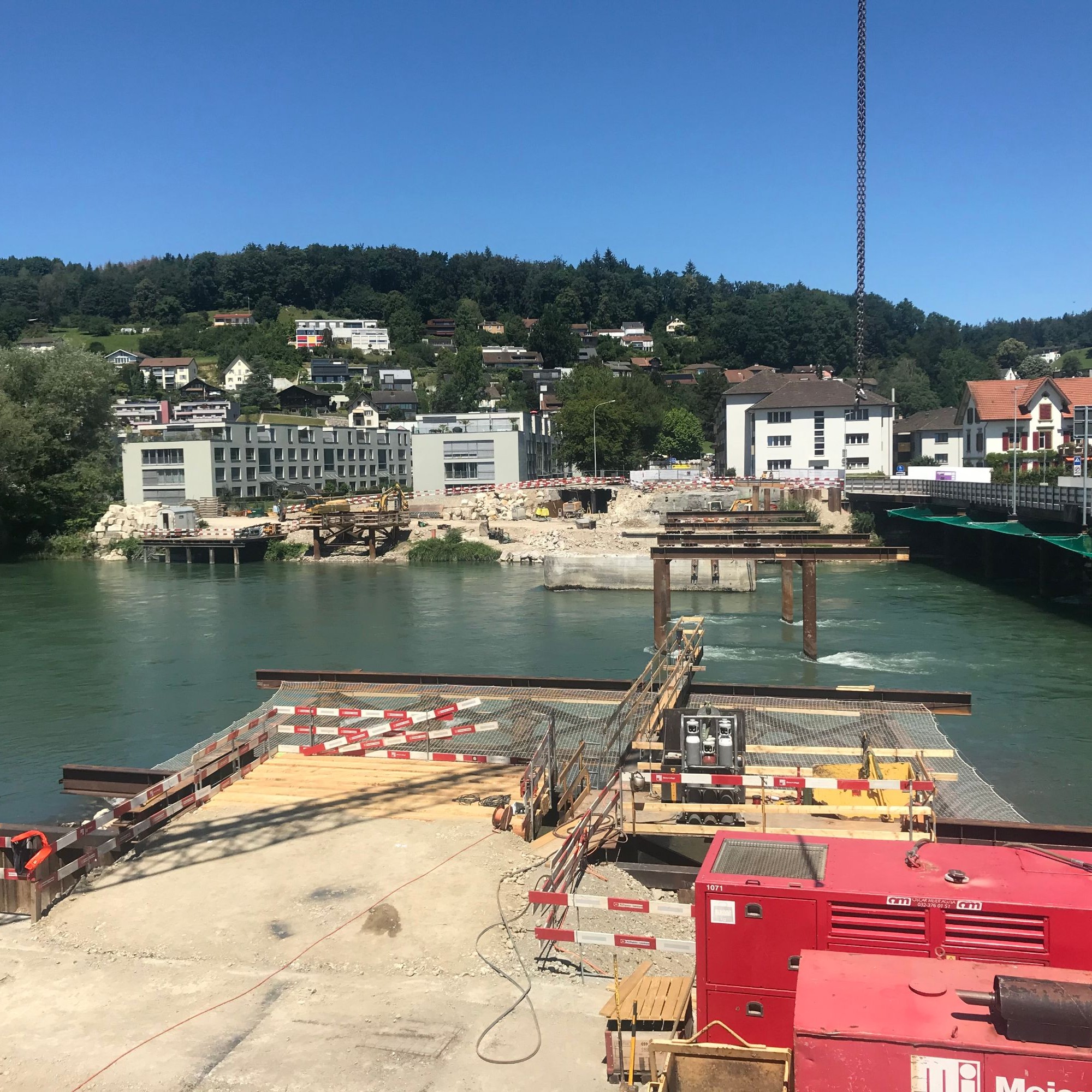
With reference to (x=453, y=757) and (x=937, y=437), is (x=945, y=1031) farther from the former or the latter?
(x=937, y=437)

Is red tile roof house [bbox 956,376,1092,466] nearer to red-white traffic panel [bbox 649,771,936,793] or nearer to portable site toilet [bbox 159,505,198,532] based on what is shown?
portable site toilet [bbox 159,505,198,532]

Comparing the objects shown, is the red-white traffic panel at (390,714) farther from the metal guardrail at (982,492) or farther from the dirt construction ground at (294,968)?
the metal guardrail at (982,492)

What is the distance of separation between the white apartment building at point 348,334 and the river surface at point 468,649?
445 ft

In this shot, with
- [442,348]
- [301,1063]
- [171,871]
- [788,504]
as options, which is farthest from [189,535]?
[442,348]

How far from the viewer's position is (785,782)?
12180 millimetres

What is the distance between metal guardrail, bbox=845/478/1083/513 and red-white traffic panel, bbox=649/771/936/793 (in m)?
30.4

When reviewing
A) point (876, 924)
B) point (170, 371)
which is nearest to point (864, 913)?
point (876, 924)

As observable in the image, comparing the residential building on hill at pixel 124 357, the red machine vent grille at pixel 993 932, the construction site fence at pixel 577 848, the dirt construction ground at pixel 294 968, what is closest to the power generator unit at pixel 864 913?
the red machine vent grille at pixel 993 932

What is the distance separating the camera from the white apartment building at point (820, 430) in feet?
260

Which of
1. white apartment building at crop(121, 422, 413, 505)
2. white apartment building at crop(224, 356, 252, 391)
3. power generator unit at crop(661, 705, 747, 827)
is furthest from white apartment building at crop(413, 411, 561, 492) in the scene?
white apartment building at crop(224, 356, 252, 391)

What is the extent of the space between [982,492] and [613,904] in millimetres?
45451

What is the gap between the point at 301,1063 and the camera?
25.7 feet

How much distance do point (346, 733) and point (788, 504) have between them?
183 ft

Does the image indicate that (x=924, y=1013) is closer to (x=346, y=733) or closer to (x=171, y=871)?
(x=171, y=871)
